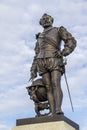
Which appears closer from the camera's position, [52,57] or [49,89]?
[49,89]

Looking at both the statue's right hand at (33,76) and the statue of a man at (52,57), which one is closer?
the statue of a man at (52,57)

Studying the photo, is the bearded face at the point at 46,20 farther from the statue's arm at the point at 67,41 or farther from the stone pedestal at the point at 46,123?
the stone pedestal at the point at 46,123

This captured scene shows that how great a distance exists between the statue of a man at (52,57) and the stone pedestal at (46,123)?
367 mm

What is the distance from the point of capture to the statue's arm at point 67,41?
41.9 ft

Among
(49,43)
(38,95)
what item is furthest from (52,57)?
(38,95)

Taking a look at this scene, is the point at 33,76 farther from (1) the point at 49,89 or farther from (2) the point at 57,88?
(2) the point at 57,88

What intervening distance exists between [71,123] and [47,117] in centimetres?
77

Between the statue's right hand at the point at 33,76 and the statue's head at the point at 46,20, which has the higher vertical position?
the statue's head at the point at 46,20

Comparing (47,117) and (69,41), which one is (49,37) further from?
(47,117)

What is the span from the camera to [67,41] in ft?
42.4

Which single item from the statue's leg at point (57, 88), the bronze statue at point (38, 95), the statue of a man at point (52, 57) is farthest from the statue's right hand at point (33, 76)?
the statue's leg at point (57, 88)

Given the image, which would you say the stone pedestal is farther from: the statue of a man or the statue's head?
the statue's head

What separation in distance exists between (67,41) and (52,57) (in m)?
0.65

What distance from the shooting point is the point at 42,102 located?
12.7m
